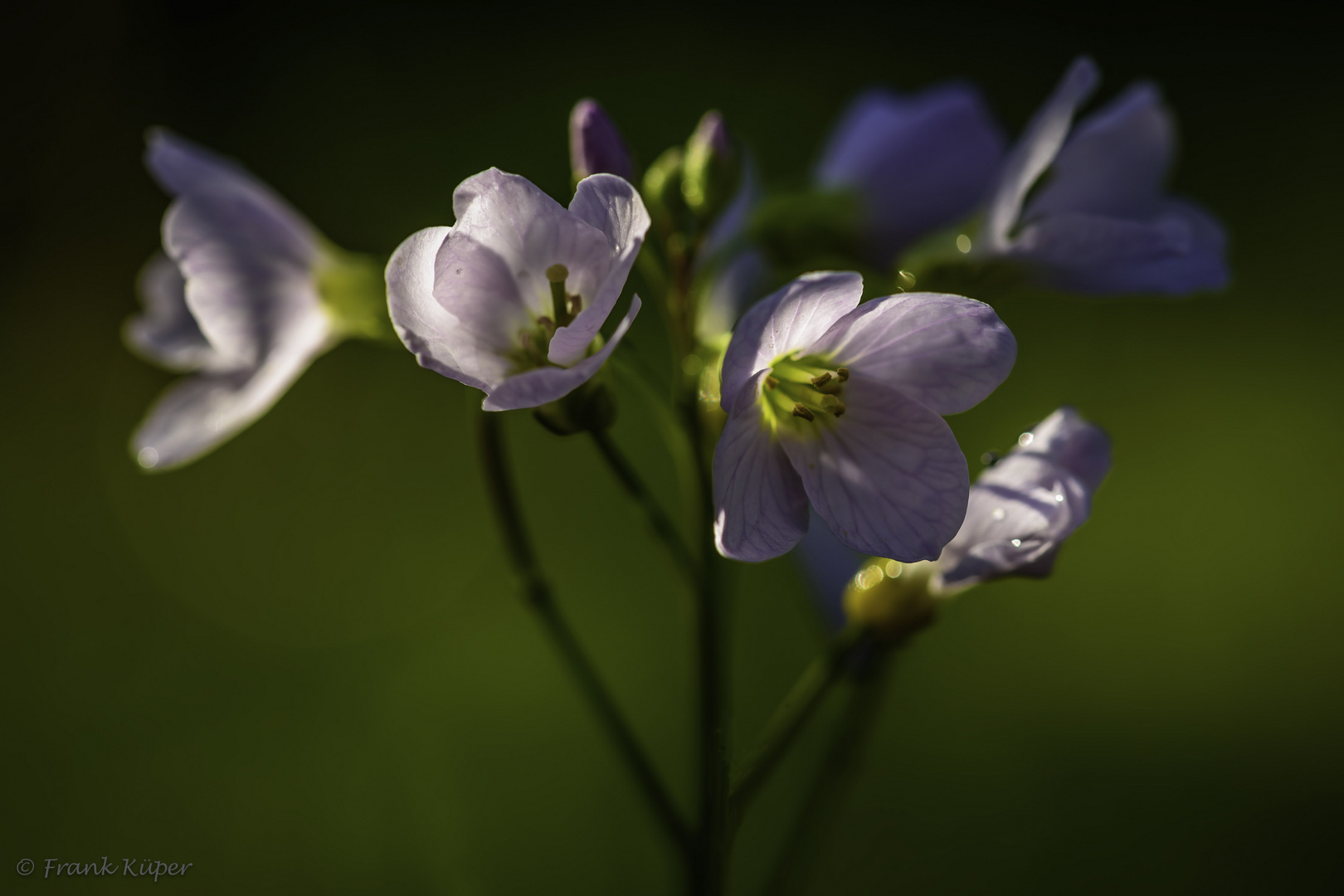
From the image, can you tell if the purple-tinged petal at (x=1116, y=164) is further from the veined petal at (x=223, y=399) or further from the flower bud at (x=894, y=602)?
the veined petal at (x=223, y=399)

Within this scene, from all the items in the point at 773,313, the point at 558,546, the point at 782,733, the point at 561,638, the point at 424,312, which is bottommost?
the point at 558,546

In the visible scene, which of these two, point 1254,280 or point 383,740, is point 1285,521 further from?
point 383,740

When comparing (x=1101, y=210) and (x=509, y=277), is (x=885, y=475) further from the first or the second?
(x=1101, y=210)

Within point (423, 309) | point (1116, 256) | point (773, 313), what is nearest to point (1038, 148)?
point (1116, 256)

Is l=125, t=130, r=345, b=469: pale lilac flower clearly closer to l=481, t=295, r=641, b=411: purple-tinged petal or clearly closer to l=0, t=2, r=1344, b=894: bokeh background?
l=481, t=295, r=641, b=411: purple-tinged petal

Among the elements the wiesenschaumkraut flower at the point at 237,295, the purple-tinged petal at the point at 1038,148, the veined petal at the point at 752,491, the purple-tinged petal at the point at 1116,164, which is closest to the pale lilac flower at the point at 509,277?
the veined petal at the point at 752,491

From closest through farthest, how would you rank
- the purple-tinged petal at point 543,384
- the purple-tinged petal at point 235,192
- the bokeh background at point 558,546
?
1. the purple-tinged petal at point 543,384
2. the purple-tinged petal at point 235,192
3. the bokeh background at point 558,546

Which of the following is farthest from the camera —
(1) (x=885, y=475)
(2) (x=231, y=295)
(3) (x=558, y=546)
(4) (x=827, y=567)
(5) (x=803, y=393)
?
(3) (x=558, y=546)
